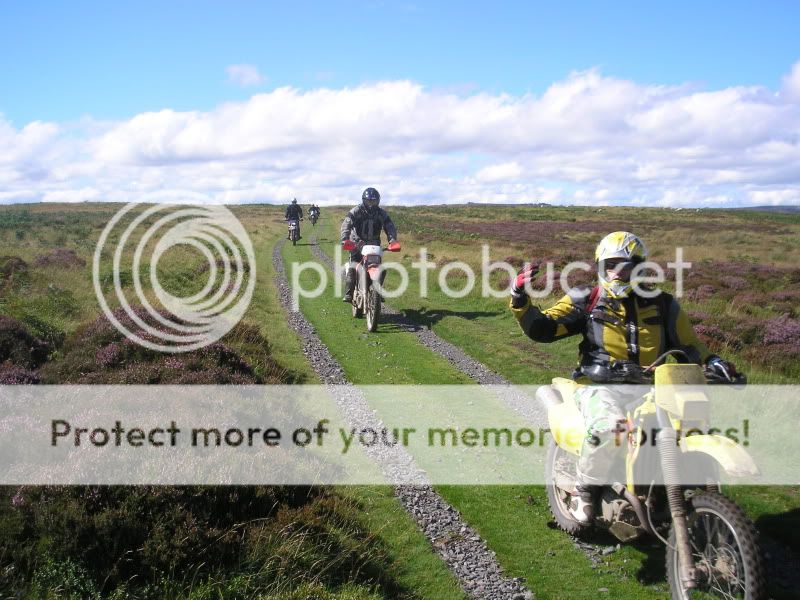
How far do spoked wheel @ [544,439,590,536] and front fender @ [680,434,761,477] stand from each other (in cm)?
138

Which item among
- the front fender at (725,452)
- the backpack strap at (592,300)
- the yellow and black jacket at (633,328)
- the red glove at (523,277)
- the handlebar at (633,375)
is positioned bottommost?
the front fender at (725,452)

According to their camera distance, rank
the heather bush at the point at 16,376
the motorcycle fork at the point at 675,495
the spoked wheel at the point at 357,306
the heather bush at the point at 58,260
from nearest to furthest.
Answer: the motorcycle fork at the point at 675,495
the heather bush at the point at 16,376
the spoked wheel at the point at 357,306
the heather bush at the point at 58,260

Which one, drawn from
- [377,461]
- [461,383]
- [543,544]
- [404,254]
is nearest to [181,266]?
[404,254]

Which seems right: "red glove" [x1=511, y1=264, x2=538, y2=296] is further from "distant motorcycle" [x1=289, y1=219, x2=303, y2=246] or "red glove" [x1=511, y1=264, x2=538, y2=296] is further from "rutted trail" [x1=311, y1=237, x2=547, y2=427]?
"distant motorcycle" [x1=289, y1=219, x2=303, y2=246]

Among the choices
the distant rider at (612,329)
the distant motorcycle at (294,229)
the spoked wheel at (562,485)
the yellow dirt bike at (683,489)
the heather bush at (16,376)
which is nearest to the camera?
the yellow dirt bike at (683,489)

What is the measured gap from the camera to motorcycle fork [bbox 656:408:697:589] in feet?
12.2

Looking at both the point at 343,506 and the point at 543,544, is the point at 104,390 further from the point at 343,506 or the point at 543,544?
the point at 543,544

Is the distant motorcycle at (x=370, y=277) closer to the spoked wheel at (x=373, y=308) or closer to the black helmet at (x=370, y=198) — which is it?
the spoked wheel at (x=373, y=308)

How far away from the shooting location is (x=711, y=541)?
148 inches

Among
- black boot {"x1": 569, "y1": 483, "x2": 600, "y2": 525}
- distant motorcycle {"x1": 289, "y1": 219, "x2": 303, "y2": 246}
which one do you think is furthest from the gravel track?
distant motorcycle {"x1": 289, "y1": 219, "x2": 303, "y2": 246}

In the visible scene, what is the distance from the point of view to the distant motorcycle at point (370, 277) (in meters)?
13.5

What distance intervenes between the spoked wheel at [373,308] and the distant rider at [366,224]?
51.1 inches
